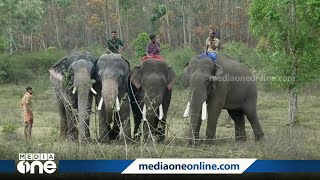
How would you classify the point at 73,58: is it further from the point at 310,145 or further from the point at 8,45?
the point at 8,45

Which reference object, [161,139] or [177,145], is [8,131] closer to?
[161,139]

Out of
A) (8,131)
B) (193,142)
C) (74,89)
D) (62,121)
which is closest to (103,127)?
(74,89)

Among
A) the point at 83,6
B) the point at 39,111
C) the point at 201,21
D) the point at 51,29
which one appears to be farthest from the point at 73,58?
the point at 51,29

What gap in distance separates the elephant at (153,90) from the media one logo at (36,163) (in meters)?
2.42

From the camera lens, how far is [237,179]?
24.9ft

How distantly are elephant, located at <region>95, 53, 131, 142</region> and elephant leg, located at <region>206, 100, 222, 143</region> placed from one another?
4.17 feet

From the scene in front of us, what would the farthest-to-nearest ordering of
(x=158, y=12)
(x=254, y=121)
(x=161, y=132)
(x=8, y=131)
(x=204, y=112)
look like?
(x=158, y=12) < (x=254, y=121) < (x=204, y=112) < (x=8, y=131) < (x=161, y=132)

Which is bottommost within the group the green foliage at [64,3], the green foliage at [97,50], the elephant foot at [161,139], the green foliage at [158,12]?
the elephant foot at [161,139]

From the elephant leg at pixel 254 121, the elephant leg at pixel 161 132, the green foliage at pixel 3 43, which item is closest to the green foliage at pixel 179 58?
the elephant leg at pixel 254 121

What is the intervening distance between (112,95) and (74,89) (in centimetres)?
64

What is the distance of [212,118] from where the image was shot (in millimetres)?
10445

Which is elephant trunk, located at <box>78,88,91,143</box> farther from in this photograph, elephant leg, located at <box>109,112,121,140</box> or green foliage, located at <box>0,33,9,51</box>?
green foliage, located at <box>0,33,9,51</box>

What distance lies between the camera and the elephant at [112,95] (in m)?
10.3

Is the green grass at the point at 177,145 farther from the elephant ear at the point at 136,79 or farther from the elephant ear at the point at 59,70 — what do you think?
the elephant ear at the point at 59,70
